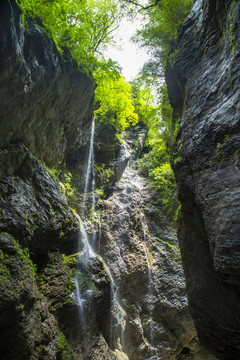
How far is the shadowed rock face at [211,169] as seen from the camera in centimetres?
369

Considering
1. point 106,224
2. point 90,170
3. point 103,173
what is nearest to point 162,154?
point 103,173

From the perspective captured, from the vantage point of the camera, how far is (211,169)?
4.30 metres

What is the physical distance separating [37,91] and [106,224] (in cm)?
775

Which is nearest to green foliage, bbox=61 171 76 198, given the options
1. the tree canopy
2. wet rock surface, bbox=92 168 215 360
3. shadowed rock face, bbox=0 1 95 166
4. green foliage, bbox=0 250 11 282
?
shadowed rock face, bbox=0 1 95 166

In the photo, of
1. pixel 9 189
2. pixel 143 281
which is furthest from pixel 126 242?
pixel 9 189

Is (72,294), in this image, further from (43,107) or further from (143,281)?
(43,107)

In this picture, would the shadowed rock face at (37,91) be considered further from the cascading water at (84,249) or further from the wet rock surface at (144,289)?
the wet rock surface at (144,289)

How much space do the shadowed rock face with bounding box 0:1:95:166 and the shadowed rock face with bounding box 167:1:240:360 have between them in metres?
4.12

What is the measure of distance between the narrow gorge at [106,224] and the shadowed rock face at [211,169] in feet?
0.11

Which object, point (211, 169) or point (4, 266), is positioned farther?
point (4, 266)

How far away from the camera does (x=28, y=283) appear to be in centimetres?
502

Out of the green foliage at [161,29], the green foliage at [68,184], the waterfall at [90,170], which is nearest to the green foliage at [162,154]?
the green foliage at [161,29]

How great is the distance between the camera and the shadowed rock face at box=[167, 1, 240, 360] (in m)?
3.69

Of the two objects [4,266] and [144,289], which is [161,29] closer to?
[4,266]
